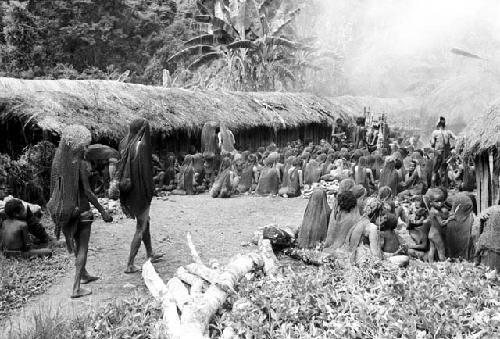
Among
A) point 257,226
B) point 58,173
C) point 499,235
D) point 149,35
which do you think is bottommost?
point 257,226

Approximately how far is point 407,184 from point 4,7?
19.0 meters

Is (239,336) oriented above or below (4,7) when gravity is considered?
below

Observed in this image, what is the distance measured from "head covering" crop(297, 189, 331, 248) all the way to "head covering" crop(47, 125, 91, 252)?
323 cm

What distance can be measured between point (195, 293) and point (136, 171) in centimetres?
222

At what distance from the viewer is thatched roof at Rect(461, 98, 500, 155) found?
9434 mm

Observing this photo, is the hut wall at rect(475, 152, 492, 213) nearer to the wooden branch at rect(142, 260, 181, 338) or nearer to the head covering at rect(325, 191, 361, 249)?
the head covering at rect(325, 191, 361, 249)

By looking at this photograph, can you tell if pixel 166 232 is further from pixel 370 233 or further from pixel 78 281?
pixel 370 233

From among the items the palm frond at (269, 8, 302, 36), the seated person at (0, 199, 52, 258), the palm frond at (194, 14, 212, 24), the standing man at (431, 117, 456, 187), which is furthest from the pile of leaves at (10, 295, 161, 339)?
the palm frond at (269, 8, 302, 36)

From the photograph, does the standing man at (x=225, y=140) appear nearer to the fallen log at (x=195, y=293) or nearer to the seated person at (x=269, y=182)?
the seated person at (x=269, y=182)

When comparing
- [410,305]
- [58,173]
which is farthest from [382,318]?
[58,173]

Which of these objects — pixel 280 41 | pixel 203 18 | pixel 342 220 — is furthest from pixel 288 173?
pixel 203 18

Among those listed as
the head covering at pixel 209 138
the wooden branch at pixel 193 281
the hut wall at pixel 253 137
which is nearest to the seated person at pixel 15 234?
the wooden branch at pixel 193 281

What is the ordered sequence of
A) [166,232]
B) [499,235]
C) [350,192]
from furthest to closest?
[166,232] → [350,192] → [499,235]

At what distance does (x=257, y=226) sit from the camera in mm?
10570
